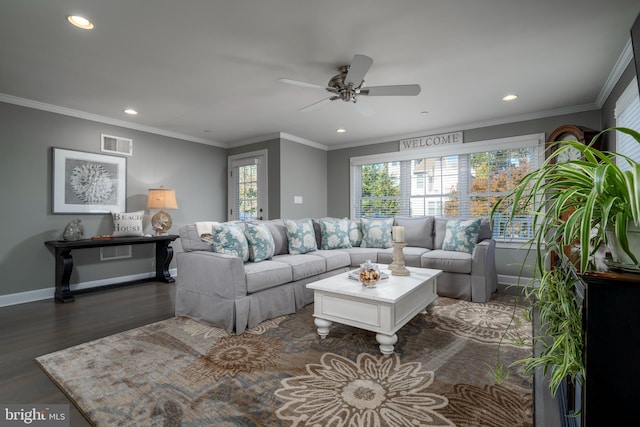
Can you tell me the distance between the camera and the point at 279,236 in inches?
153

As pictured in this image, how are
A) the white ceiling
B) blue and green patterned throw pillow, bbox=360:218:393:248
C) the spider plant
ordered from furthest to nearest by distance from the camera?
blue and green patterned throw pillow, bbox=360:218:393:248, the white ceiling, the spider plant

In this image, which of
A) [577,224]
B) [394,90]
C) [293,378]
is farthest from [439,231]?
[577,224]

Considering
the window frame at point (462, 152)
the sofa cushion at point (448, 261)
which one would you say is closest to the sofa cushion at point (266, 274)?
the sofa cushion at point (448, 261)

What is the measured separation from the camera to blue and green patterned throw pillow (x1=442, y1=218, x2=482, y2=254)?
3.96 m

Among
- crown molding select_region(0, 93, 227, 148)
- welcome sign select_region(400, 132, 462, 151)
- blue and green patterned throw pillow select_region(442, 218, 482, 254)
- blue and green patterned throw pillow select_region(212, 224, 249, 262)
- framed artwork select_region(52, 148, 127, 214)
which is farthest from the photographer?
welcome sign select_region(400, 132, 462, 151)

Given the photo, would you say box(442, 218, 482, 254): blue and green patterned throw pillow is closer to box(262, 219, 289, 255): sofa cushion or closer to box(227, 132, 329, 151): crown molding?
box(262, 219, 289, 255): sofa cushion

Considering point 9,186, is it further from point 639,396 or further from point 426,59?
point 639,396

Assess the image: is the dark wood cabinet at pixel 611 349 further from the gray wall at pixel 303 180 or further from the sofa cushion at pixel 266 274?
the gray wall at pixel 303 180

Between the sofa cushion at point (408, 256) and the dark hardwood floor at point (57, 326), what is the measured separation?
269 centimetres

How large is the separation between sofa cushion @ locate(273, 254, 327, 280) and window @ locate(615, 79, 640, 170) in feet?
10.4

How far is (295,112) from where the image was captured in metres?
4.29

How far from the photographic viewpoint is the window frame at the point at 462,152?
172 inches

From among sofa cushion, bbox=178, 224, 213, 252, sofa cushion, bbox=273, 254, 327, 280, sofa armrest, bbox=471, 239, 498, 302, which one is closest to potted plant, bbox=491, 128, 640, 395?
sofa cushion, bbox=273, 254, 327, 280

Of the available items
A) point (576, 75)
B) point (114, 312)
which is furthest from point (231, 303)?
point (576, 75)
